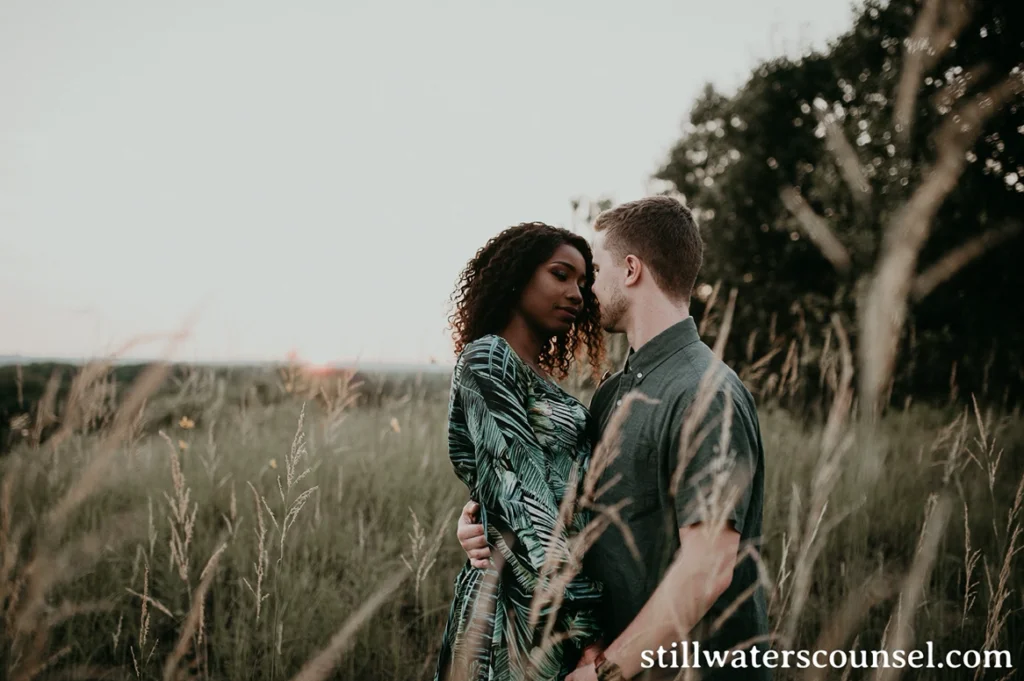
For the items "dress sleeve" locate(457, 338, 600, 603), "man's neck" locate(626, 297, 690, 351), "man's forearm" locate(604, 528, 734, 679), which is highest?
"man's neck" locate(626, 297, 690, 351)

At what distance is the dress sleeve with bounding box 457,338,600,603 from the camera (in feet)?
4.66

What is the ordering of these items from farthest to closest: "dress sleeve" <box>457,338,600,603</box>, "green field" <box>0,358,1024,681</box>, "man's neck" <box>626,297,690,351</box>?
"green field" <box>0,358,1024,681</box> → "man's neck" <box>626,297,690,351</box> → "dress sleeve" <box>457,338,600,603</box>

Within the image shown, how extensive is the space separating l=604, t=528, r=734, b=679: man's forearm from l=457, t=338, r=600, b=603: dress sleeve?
0.17m

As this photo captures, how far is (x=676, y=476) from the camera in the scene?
1372 mm

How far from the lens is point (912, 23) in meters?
7.26

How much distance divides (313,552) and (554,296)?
190 centimetres

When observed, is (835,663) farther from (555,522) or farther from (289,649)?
(289,649)

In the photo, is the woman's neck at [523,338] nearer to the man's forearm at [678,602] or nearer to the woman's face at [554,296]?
the woman's face at [554,296]

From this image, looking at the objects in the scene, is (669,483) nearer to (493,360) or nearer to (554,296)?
(493,360)

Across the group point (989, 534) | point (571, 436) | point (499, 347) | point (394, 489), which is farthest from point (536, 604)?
point (989, 534)

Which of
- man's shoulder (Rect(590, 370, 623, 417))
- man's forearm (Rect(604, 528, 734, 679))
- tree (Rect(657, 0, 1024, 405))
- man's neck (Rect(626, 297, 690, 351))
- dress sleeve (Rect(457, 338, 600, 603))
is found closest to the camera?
man's forearm (Rect(604, 528, 734, 679))

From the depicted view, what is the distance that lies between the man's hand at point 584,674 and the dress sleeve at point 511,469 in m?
0.16

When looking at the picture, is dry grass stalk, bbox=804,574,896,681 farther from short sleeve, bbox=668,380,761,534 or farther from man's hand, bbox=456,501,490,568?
man's hand, bbox=456,501,490,568

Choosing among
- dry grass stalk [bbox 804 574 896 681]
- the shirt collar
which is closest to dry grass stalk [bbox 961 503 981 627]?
dry grass stalk [bbox 804 574 896 681]
